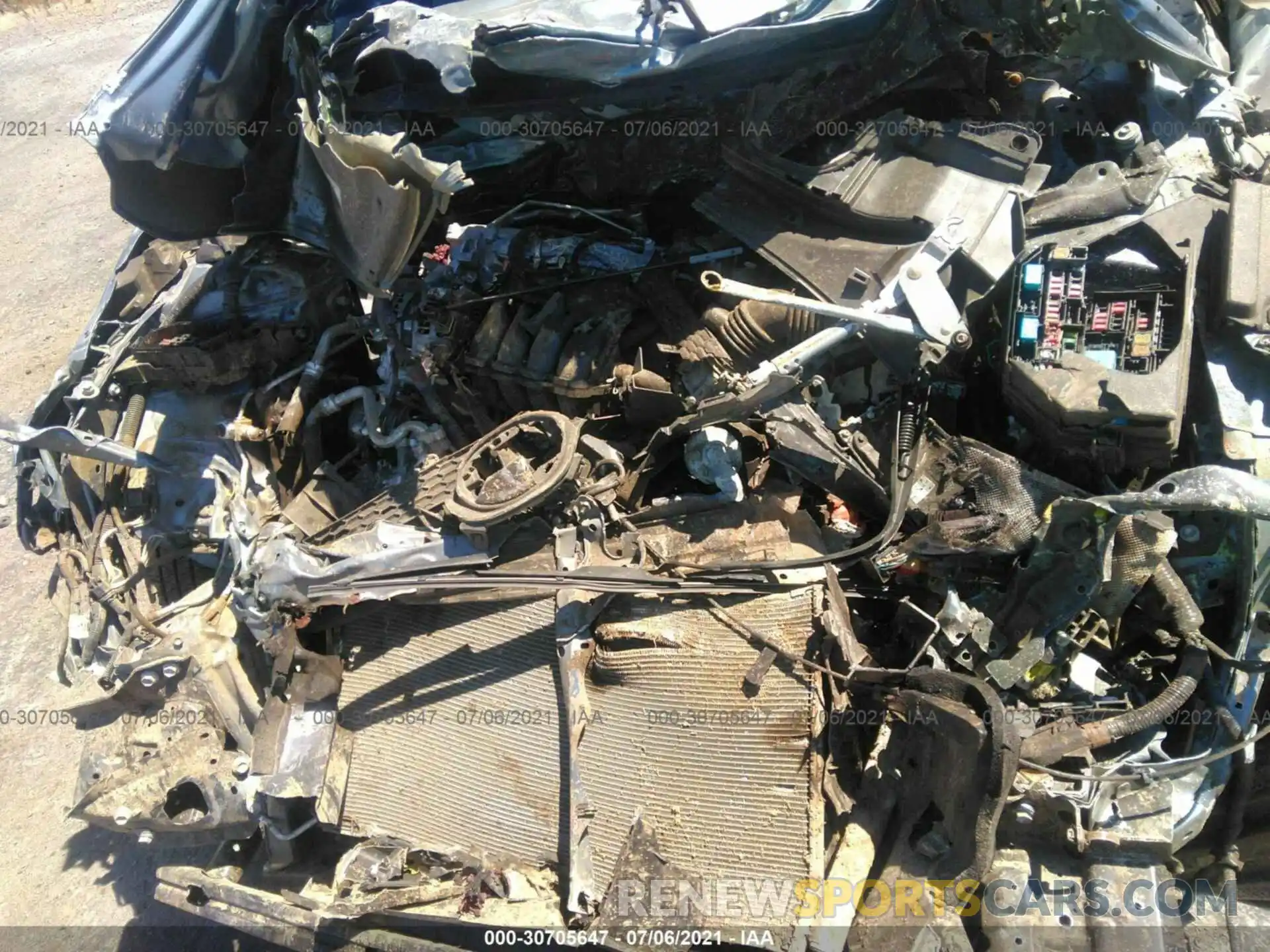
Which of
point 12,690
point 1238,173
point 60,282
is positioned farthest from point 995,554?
point 60,282

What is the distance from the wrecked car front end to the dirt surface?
702 millimetres

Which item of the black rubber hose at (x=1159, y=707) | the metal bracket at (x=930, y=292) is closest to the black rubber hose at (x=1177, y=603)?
the black rubber hose at (x=1159, y=707)

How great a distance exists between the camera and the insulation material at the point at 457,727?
277 cm

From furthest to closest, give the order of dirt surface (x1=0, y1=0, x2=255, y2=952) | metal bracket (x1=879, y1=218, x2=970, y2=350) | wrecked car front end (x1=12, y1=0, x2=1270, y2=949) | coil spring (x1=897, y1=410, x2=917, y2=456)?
1. dirt surface (x1=0, y1=0, x2=255, y2=952)
2. coil spring (x1=897, y1=410, x2=917, y2=456)
3. metal bracket (x1=879, y1=218, x2=970, y2=350)
4. wrecked car front end (x1=12, y1=0, x2=1270, y2=949)

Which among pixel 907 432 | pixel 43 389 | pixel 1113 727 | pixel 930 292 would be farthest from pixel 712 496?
pixel 43 389

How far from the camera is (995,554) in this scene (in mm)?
2680

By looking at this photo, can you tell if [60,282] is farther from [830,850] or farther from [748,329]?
[830,850]

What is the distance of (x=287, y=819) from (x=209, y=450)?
143cm

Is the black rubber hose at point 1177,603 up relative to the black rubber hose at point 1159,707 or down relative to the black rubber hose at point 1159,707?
up

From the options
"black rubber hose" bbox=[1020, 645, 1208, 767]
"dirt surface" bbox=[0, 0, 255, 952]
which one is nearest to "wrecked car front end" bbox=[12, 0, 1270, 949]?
"black rubber hose" bbox=[1020, 645, 1208, 767]

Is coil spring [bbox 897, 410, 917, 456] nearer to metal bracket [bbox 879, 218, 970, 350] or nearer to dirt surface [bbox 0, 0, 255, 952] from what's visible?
metal bracket [bbox 879, 218, 970, 350]

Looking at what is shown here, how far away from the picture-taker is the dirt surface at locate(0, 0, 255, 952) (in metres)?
3.52

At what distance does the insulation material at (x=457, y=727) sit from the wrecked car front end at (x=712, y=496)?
1cm

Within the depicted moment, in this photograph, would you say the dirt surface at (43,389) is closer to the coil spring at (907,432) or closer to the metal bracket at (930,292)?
the coil spring at (907,432)
